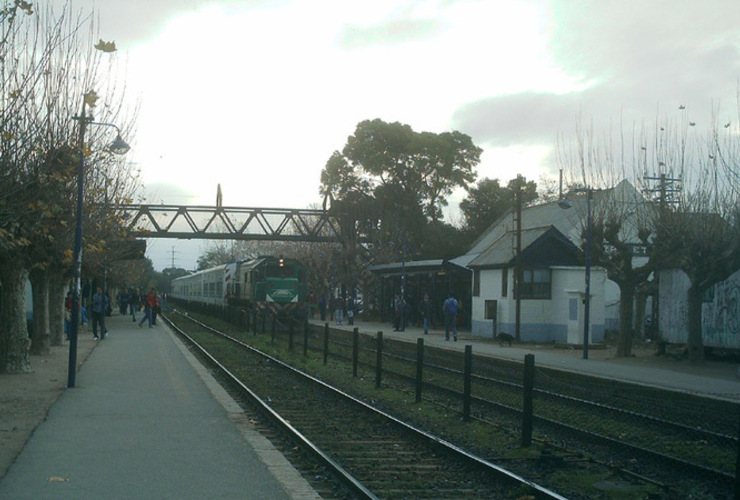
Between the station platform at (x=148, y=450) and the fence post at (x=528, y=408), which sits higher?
the fence post at (x=528, y=408)

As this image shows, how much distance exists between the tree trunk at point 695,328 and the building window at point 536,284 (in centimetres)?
1021

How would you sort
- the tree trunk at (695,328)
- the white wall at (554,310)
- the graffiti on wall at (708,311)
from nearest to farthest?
the tree trunk at (695,328), the graffiti on wall at (708,311), the white wall at (554,310)

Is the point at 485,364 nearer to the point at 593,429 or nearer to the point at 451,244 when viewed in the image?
→ the point at 593,429

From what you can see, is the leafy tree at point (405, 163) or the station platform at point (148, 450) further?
the leafy tree at point (405, 163)

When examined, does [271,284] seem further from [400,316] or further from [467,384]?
[467,384]

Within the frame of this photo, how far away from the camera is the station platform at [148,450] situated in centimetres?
817

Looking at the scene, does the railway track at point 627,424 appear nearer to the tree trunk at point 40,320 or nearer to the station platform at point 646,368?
the station platform at point 646,368

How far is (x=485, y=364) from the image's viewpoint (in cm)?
2289

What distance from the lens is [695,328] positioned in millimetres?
24141

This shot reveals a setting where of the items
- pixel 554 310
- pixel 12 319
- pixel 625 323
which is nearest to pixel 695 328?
pixel 625 323

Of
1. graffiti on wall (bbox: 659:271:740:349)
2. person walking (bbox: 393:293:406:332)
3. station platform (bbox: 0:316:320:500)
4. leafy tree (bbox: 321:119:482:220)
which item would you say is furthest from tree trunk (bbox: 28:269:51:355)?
leafy tree (bbox: 321:119:482:220)

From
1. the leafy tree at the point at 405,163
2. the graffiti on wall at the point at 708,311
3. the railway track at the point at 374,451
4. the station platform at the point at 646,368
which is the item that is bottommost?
the railway track at the point at 374,451

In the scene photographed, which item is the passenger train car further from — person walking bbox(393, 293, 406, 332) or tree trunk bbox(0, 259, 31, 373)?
tree trunk bbox(0, 259, 31, 373)

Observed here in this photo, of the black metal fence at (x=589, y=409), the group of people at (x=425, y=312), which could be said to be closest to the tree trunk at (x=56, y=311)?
the black metal fence at (x=589, y=409)
